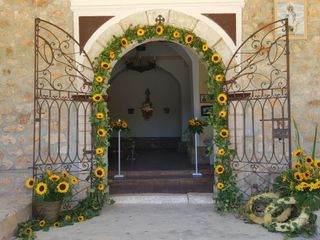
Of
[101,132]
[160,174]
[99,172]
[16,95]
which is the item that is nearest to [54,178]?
[99,172]

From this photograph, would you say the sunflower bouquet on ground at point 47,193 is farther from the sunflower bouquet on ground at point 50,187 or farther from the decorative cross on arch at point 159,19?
the decorative cross on arch at point 159,19

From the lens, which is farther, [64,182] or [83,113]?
[83,113]

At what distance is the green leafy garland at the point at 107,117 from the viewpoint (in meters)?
4.30

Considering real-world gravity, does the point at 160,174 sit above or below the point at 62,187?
below

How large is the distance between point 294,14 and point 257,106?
1.32 m

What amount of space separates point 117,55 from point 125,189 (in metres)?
1.93

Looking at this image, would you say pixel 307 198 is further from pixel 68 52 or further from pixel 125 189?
pixel 68 52

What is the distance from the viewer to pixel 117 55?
462 centimetres

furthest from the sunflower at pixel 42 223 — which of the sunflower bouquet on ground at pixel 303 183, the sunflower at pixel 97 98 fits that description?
the sunflower bouquet on ground at pixel 303 183

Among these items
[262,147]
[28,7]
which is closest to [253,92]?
[262,147]

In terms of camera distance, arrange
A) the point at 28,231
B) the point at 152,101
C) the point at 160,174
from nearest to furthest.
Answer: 1. the point at 28,231
2. the point at 160,174
3. the point at 152,101

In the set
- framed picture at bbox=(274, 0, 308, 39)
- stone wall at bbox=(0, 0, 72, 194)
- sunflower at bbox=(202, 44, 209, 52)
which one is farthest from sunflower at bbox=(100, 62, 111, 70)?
framed picture at bbox=(274, 0, 308, 39)

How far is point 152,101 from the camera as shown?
10.6 metres

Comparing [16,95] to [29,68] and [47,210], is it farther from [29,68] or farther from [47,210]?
[47,210]
